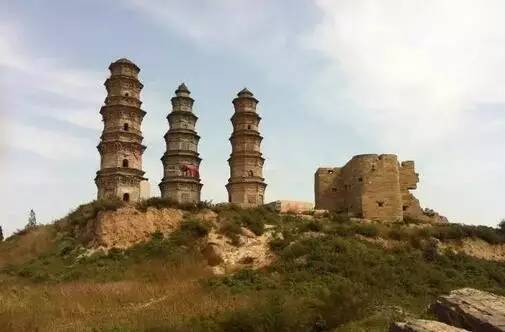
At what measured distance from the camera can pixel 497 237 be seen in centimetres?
3105

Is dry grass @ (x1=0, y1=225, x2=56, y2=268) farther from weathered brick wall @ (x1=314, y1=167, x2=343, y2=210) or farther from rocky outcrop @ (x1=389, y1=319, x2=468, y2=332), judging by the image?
rocky outcrop @ (x1=389, y1=319, x2=468, y2=332)

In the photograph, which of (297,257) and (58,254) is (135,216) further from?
(297,257)

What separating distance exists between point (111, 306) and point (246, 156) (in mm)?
31476

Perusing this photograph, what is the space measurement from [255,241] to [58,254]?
987cm

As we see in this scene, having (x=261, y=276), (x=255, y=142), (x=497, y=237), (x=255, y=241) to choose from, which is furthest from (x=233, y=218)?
(x=255, y=142)

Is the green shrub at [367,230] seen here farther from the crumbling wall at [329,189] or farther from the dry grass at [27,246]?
the dry grass at [27,246]

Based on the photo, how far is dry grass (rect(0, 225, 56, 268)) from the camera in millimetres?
29000

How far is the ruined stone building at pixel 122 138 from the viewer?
38438mm

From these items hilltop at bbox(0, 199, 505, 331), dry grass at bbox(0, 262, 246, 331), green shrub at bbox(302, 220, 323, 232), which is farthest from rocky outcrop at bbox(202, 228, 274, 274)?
dry grass at bbox(0, 262, 246, 331)

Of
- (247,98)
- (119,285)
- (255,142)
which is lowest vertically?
(119,285)

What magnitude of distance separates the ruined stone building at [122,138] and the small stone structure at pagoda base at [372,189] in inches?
510

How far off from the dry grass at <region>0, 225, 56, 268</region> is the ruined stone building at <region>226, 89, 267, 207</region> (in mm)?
15833

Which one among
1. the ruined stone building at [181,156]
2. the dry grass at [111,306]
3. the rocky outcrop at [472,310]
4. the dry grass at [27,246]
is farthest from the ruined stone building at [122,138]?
the rocky outcrop at [472,310]

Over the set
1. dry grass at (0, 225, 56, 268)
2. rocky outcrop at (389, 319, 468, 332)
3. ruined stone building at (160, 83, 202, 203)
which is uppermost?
ruined stone building at (160, 83, 202, 203)
